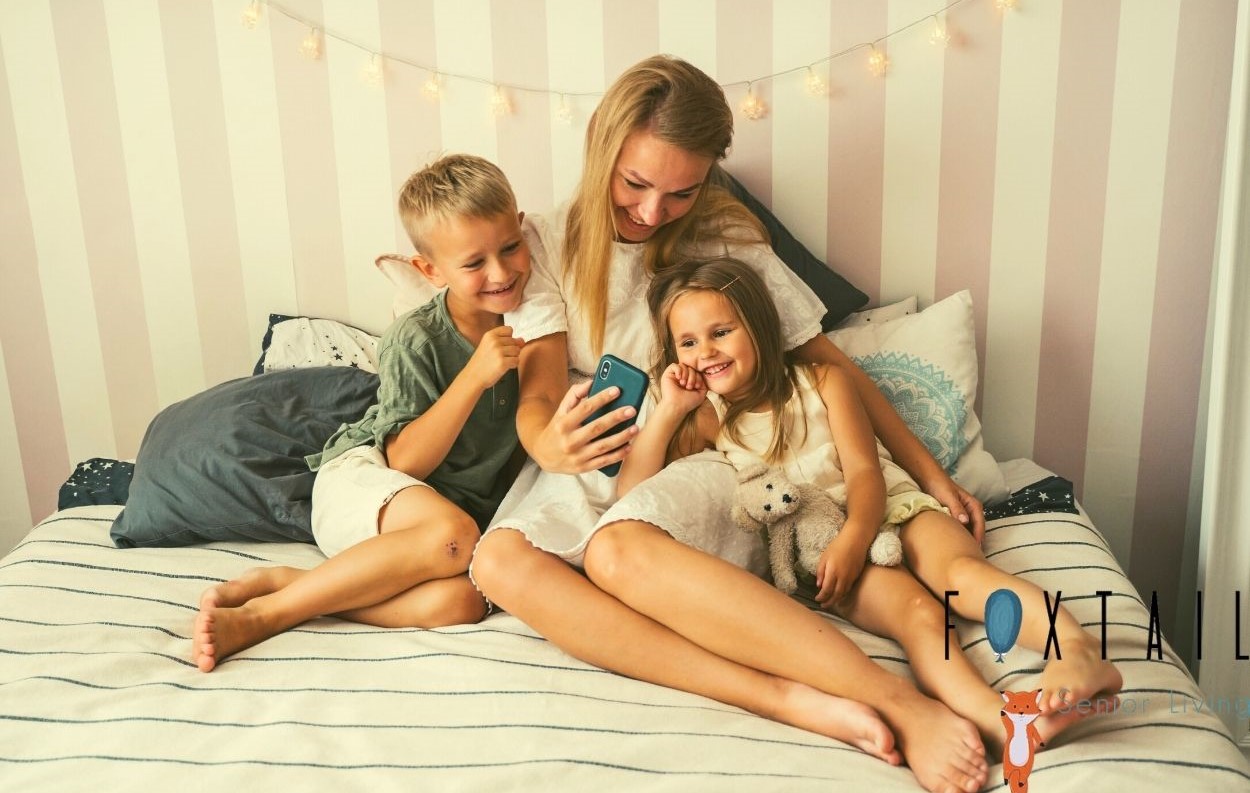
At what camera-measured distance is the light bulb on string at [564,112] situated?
1.83 metres

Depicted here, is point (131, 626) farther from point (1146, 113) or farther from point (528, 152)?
point (1146, 113)

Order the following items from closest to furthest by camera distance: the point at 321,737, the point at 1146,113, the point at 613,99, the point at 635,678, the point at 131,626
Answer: the point at 321,737 → the point at 635,678 → the point at 131,626 → the point at 613,99 → the point at 1146,113

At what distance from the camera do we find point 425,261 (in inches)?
59.3

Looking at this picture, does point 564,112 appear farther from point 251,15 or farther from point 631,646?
point 631,646

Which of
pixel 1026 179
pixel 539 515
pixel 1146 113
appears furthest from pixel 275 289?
pixel 1146 113

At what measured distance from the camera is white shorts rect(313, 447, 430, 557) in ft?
4.63

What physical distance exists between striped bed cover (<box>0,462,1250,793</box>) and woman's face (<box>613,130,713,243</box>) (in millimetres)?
624

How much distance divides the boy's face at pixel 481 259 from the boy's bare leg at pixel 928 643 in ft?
2.16

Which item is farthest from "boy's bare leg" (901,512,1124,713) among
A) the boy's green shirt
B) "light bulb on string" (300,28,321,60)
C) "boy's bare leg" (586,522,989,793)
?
"light bulb on string" (300,28,321,60)

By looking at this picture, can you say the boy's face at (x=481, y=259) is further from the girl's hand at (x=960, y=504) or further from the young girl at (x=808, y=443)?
the girl's hand at (x=960, y=504)

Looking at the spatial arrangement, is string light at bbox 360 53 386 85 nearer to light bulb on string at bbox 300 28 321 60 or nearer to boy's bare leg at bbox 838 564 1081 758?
light bulb on string at bbox 300 28 321 60

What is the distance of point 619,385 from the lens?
4.52 feet

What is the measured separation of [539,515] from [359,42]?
3.37ft

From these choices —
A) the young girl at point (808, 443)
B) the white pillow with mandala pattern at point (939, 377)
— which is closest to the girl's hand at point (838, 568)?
the young girl at point (808, 443)
